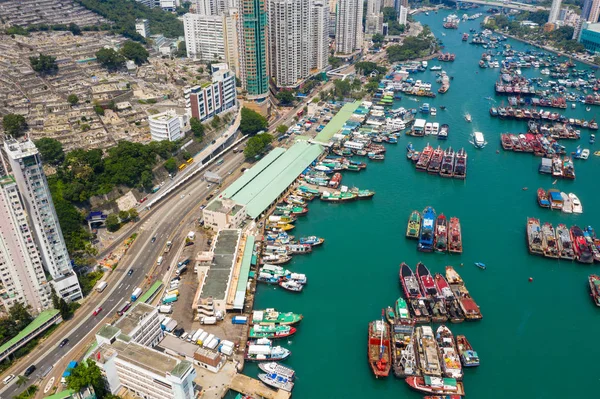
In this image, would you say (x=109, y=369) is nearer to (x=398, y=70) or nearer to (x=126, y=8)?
(x=398, y=70)

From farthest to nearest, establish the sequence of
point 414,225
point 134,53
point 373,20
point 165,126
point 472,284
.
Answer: point 373,20
point 134,53
point 165,126
point 414,225
point 472,284

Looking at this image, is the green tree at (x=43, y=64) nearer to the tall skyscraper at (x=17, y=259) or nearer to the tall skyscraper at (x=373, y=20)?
the tall skyscraper at (x=17, y=259)

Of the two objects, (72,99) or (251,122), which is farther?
(251,122)

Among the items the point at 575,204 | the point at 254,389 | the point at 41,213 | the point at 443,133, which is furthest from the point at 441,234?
the point at 41,213

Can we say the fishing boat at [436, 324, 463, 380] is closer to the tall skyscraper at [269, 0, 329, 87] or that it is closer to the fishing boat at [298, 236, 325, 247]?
the fishing boat at [298, 236, 325, 247]

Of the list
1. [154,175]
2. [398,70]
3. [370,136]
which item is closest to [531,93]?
[398,70]

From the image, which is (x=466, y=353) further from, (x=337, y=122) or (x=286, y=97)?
(x=286, y=97)

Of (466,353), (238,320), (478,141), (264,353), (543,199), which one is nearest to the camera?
(264,353)

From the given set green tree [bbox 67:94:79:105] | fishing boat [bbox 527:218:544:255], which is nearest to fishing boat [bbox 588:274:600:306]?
fishing boat [bbox 527:218:544:255]
